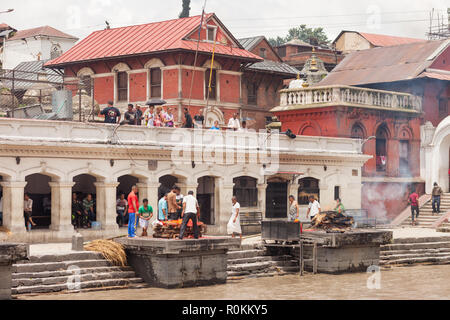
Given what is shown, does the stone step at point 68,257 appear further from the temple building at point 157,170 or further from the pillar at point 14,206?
the pillar at point 14,206

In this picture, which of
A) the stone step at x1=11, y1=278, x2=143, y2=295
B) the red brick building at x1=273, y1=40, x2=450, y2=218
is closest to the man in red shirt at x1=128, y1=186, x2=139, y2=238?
the stone step at x1=11, y1=278, x2=143, y2=295

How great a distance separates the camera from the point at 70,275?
23.5 meters

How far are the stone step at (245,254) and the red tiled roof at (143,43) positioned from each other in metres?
16.3

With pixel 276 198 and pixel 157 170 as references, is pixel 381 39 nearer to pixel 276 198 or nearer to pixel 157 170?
pixel 276 198

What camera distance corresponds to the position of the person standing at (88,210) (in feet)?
102

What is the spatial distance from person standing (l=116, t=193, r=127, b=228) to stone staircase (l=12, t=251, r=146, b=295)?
736 centimetres

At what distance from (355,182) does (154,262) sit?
1674 centimetres

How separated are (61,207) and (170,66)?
14831 mm

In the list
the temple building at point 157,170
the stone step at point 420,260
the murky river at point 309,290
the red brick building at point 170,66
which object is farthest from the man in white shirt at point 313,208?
the red brick building at point 170,66

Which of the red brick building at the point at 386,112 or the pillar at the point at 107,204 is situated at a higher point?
the red brick building at the point at 386,112

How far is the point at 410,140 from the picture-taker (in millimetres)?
44125

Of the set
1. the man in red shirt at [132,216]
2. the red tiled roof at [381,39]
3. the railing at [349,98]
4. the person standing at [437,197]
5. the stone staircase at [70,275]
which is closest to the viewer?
the stone staircase at [70,275]

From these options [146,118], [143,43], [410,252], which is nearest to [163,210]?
[146,118]

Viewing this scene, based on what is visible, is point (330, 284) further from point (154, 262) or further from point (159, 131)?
point (159, 131)
